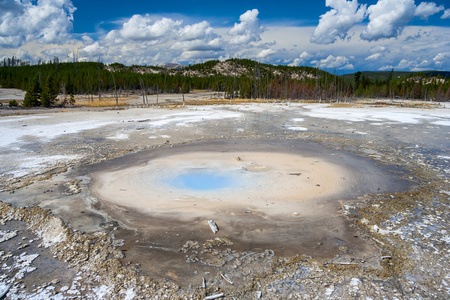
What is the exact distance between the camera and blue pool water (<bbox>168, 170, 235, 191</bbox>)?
31.7 ft

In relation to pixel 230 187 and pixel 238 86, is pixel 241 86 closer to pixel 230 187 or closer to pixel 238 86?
pixel 238 86

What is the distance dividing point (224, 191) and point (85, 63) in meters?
152

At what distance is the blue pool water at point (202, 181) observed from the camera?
966 centimetres

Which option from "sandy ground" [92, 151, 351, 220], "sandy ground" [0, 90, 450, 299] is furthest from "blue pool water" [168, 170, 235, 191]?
"sandy ground" [0, 90, 450, 299]

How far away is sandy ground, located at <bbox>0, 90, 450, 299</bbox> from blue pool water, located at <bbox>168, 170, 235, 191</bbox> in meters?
0.69

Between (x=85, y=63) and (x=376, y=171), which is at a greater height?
(x=85, y=63)

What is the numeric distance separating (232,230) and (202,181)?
12.1 ft

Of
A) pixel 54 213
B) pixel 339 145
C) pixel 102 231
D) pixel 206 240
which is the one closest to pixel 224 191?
pixel 206 240

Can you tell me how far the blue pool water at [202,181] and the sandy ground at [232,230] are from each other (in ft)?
2.25

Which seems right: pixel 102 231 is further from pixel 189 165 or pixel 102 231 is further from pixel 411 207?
pixel 411 207

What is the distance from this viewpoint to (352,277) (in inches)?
199

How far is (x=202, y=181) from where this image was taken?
401 inches

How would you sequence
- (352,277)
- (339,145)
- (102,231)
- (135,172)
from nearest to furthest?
(352,277) < (102,231) < (135,172) < (339,145)

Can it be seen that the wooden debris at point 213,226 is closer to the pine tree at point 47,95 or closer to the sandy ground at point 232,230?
the sandy ground at point 232,230
